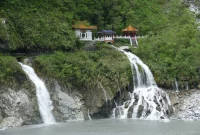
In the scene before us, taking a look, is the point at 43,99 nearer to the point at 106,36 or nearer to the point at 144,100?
the point at 144,100

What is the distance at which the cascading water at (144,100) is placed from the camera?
37844mm

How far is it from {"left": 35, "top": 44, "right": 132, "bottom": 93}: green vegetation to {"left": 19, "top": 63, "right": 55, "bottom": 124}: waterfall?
4.14 ft

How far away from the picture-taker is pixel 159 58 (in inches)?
1826

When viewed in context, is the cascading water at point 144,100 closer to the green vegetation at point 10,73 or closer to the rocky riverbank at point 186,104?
the rocky riverbank at point 186,104

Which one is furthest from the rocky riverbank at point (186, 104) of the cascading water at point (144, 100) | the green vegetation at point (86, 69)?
the green vegetation at point (86, 69)

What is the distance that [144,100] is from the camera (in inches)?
1548

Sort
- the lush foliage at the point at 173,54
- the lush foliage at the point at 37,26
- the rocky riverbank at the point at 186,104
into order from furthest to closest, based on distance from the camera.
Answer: the lush foliage at the point at 173,54 → the lush foliage at the point at 37,26 → the rocky riverbank at the point at 186,104

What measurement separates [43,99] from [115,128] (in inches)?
287

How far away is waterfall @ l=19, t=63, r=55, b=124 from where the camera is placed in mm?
34750

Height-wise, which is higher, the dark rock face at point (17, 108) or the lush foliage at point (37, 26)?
the lush foliage at point (37, 26)

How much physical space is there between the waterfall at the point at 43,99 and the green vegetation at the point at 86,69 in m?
1.26

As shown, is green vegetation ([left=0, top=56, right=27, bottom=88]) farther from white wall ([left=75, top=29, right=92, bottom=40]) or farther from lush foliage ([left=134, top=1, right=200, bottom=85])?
white wall ([left=75, top=29, right=92, bottom=40])

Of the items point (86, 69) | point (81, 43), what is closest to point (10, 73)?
point (86, 69)

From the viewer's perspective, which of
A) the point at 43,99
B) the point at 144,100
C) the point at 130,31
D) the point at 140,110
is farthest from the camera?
the point at 130,31
